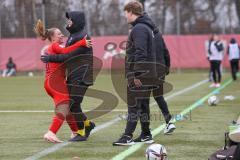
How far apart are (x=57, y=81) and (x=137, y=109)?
4.42 feet

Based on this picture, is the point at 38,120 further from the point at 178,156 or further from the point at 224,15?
the point at 224,15

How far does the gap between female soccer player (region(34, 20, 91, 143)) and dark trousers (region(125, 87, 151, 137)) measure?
1003mm

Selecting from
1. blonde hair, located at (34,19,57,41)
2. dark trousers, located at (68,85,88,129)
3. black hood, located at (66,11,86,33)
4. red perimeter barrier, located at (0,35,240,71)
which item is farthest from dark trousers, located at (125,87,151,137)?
red perimeter barrier, located at (0,35,240,71)

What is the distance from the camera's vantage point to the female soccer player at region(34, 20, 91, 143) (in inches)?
358

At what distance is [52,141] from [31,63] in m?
23.8

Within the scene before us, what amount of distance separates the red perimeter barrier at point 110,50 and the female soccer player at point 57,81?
2213 cm

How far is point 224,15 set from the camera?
1320 inches

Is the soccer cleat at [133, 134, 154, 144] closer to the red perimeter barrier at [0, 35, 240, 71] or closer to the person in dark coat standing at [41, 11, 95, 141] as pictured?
the person in dark coat standing at [41, 11, 95, 141]

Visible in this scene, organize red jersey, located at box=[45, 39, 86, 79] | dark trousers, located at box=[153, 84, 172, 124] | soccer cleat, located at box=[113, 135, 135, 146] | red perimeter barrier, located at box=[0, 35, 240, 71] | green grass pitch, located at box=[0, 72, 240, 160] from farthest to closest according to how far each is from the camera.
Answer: red perimeter barrier, located at box=[0, 35, 240, 71] < dark trousers, located at box=[153, 84, 172, 124] < red jersey, located at box=[45, 39, 86, 79] < soccer cleat, located at box=[113, 135, 135, 146] < green grass pitch, located at box=[0, 72, 240, 160]


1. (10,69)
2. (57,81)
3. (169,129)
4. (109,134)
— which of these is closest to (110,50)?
(10,69)

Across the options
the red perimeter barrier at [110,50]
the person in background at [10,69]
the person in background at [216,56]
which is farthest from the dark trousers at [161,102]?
the person in background at [10,69]

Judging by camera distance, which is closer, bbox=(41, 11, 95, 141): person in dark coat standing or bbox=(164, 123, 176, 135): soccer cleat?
bbox=(41, 11, 95, 141): person in dark coat standing

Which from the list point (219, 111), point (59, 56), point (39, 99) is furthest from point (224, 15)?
point (59, 56)

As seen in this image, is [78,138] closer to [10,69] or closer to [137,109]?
[137,109]
